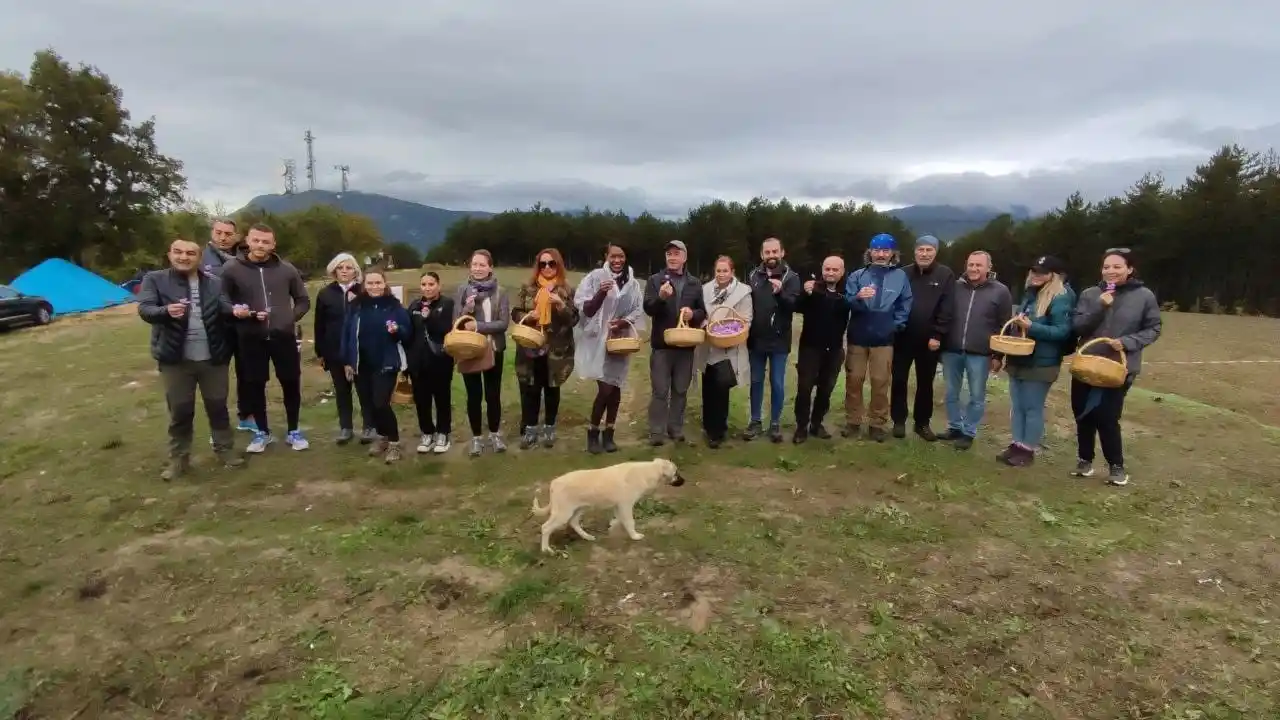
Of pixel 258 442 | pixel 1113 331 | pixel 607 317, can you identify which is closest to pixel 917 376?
Result: pixel 1113 331

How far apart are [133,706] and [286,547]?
1560 millimetres

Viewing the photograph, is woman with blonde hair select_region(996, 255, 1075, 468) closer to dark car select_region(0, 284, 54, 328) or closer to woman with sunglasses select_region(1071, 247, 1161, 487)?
woman with sunglasses select_region(1071, 247, 1161, 487)

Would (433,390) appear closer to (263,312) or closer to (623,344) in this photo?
(263,312)

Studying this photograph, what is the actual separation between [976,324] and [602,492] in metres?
4.26

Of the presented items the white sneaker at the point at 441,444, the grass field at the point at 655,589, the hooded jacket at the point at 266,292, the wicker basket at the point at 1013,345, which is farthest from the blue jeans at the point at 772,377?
the hooded jacket at the point at 266,292

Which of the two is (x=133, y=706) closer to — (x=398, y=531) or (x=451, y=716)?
(x=451, y=716)

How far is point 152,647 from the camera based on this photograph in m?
3.47

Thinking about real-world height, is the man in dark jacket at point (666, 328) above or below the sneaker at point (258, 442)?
above

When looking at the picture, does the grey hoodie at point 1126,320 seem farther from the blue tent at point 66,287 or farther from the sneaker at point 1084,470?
the blue tent at point 66,287

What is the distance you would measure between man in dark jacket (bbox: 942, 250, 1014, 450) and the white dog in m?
3.59

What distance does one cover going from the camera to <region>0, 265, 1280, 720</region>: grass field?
10.3 feet

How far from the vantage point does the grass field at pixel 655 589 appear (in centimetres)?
314

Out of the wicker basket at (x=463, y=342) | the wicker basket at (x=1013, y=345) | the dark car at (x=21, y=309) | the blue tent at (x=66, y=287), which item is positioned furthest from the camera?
the blue tent at (x=66, y=287)

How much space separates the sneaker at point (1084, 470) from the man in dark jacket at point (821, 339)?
229 centimetres
